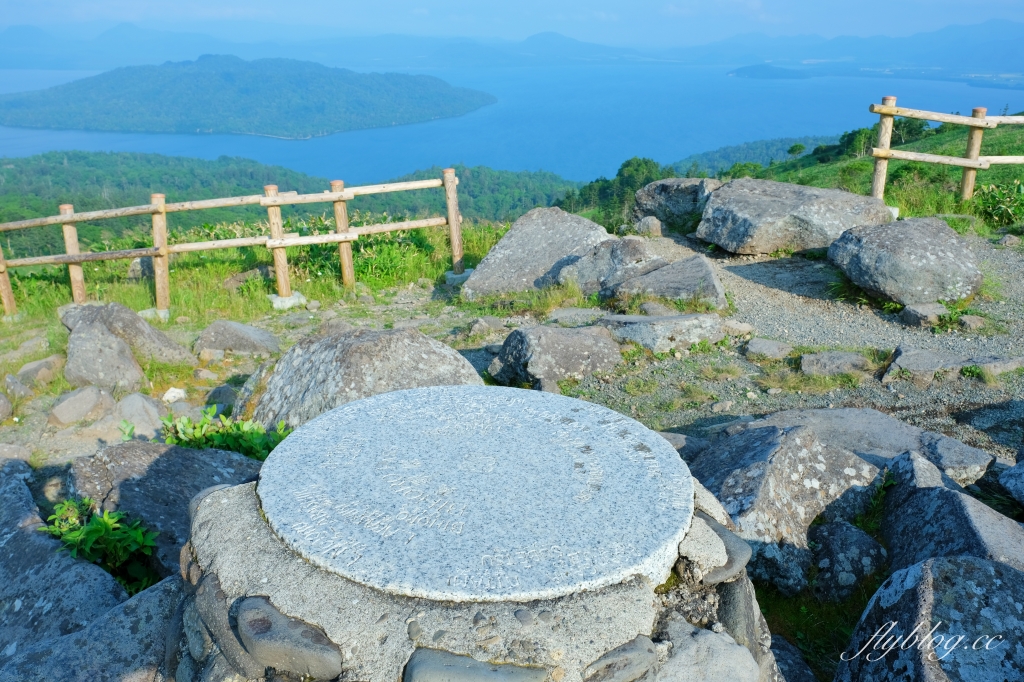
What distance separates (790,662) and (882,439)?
2.10 metres

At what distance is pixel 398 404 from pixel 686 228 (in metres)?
8.54

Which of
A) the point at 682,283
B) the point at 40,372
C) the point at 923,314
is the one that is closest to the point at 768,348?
the point at 682,283

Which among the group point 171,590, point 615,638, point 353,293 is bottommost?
point 353,293

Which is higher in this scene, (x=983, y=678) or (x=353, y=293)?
(x=983, y=678)

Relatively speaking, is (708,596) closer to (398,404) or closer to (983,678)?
(983,678)

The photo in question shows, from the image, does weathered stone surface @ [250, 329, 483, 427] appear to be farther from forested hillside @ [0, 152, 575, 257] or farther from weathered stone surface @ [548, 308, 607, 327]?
forested hillside @ [0, 152, 575, 257]

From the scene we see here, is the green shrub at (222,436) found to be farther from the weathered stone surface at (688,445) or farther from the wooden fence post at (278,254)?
the wooden fence post at (278,254)

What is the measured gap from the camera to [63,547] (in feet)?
12.5

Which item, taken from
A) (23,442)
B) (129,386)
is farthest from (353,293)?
(23,442)

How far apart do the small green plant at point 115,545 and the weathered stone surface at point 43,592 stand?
0.25 feet

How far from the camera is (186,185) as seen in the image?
186 feet

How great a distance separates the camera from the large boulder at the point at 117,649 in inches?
119

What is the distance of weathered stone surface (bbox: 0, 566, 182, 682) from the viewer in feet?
9.94

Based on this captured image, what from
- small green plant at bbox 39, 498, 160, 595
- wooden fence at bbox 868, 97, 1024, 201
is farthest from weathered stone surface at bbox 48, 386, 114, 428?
wooden fence at bbox 868, 97, 1024, 201
